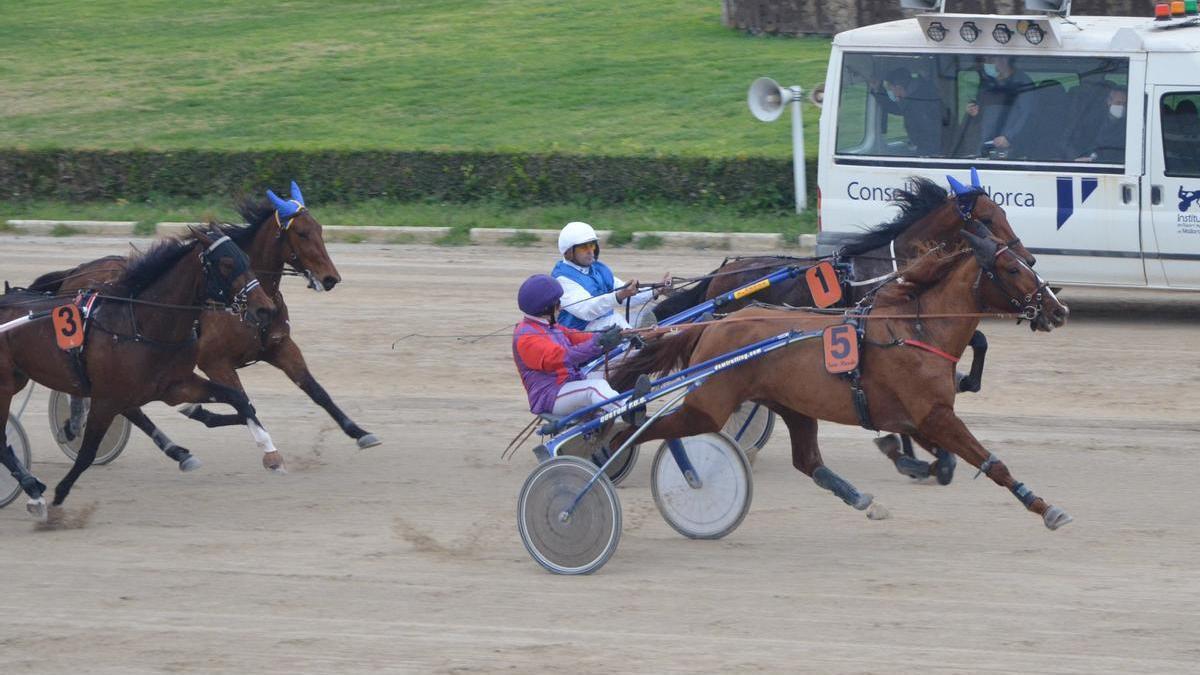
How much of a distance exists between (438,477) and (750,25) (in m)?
16.4

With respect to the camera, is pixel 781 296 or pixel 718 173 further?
pixel 718 173

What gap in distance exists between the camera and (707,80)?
814 inches

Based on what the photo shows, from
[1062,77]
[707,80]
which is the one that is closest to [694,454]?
[1062,77]

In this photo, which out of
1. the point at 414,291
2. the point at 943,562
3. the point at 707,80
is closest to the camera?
the point at 943,562

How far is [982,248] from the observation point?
21.2 ft

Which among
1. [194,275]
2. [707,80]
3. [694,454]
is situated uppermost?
[194,275]

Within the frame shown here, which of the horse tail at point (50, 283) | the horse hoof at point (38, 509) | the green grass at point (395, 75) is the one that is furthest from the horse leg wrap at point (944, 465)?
the green grass at point (395, 75)

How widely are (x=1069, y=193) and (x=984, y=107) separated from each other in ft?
3.05

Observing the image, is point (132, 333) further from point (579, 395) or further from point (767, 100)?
point (767, 100)

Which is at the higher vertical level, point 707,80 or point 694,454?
point 694,454

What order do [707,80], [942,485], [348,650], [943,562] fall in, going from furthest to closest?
1. [707,80]
2. [942,485]
3. [943,562]
4. [348,650]

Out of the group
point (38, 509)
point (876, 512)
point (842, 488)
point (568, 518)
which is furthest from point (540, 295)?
point (38, 509)

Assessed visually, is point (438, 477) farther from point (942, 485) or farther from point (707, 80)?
point (707, 80)

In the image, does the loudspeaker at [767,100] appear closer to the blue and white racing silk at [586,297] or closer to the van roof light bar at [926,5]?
the van roof light bar at [926,5]
